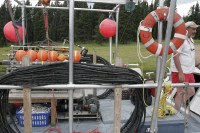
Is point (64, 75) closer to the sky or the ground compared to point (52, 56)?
closer to the ground

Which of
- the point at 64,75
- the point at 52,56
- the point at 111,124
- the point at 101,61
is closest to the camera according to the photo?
the point at 64,75

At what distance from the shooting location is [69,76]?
3043mm

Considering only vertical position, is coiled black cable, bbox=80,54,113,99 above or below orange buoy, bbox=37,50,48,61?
below

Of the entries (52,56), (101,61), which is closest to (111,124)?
(52,56)

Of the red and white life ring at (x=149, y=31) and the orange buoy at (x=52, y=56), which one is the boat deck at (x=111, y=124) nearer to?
the orange buoy at (x=52, y=56)

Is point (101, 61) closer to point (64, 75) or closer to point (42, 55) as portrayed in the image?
point (42, 55)

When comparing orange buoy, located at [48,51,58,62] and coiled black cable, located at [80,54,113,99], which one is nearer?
orange buoy, located at [48,51,58,62]

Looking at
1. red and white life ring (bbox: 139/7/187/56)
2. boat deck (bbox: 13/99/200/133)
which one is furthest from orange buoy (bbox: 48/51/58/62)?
red and white life ring (bbox: 139/7/187/56)

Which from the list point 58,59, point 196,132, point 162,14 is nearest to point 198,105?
point 196,132

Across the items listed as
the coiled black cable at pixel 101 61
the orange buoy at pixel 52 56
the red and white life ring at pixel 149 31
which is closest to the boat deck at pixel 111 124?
the coiled black cable at pixel 101 61

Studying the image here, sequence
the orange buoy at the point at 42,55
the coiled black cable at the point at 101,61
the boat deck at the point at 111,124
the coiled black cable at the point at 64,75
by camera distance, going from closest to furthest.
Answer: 1. the coiled black cable at the point at 64,75
2. the boat deck at the point at 111,124
3. the orange buoy at the point at 42,55
4. the coiled black cable at the point at 101,61

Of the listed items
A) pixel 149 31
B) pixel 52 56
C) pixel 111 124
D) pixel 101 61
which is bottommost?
pixel 111 124

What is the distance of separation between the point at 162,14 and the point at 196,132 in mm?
1915

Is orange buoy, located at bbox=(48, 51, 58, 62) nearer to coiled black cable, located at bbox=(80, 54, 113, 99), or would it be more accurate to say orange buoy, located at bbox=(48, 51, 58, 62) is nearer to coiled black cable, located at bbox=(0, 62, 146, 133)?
coiled black cable, located at bbox=(80, 54, 113, 99)
